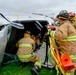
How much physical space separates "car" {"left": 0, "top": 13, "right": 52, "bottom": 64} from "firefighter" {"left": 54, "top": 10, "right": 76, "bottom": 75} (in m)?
1.02

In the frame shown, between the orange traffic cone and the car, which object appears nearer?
the orange traffic cone

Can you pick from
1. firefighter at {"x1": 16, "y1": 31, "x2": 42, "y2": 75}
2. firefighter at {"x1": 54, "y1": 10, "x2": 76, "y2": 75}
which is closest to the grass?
firefighter at {"x1": 16, "y1": 31, "x2": 42, "y2": 75}

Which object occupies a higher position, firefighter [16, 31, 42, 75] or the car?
the car

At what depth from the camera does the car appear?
647 cm

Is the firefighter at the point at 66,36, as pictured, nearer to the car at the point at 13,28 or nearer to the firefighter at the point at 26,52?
the car at the point at 13,28

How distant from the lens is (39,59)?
24.9ft

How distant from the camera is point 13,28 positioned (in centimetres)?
749

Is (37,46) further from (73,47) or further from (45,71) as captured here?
(73,47)

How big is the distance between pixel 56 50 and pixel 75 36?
620 millimetres

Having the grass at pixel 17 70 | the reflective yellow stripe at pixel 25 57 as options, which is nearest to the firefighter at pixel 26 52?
the reflective yellow stripe at pixel 25 57

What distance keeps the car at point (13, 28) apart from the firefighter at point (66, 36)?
1.02 m

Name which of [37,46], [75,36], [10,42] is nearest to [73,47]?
[75,36]

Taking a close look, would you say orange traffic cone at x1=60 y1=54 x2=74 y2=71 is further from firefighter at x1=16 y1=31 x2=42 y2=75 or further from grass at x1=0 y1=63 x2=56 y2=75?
firefighter at x1=16 y1=31 x2=42 y2=75

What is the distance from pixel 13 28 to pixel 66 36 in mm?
2161
